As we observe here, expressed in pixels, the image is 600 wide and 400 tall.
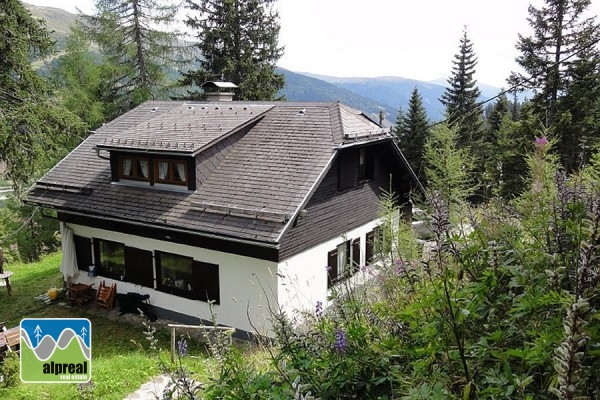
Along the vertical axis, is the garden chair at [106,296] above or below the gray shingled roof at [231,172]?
below

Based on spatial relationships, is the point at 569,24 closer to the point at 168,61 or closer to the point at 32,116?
the point at 168,61

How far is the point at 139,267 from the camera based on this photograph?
1353cm

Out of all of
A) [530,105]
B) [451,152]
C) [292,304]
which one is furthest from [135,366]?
[530,105]

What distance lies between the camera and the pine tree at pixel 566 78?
23641 millimetres

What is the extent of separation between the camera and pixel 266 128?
1495 cm

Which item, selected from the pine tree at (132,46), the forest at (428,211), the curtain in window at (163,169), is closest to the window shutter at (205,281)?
the curtain in window at (163,169)

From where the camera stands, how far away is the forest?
1.96m

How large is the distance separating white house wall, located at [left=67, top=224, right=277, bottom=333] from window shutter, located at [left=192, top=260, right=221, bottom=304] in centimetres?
13

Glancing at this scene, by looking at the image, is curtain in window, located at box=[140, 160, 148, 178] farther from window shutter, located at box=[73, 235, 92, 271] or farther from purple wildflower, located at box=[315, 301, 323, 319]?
purple wildflower, located at box=[315, 301, 323, 319]

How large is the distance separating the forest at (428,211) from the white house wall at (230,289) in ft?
10.9

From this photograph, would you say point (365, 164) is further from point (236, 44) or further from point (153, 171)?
point (236, 44)

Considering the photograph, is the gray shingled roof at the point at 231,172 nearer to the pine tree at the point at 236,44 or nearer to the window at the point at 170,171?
the window at the point at 170,171

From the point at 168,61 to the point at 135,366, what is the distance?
2369cm

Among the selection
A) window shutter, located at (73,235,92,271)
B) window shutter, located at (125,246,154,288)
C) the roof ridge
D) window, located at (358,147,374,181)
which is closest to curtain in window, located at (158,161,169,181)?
window shutter, located at (125,246,154,288)
